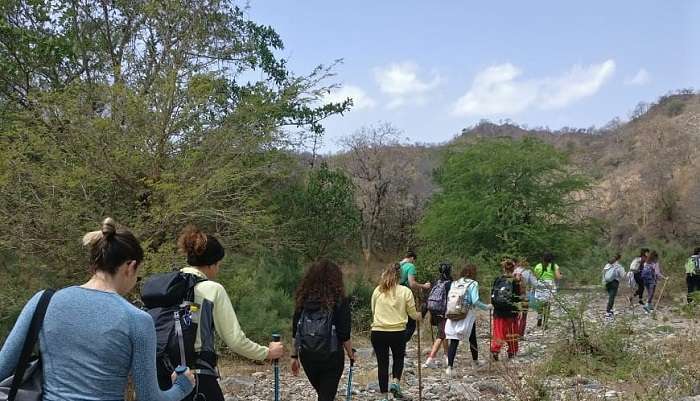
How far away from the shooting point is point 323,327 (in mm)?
5578

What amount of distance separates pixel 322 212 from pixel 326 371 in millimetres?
13570

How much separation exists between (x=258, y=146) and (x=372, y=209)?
923 inches

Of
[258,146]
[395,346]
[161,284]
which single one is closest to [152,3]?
[258,146]

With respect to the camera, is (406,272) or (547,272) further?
(547,272)

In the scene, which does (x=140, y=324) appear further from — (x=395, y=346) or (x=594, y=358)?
(x=594, y=358)

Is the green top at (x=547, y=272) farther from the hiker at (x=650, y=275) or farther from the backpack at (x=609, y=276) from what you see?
the hiker at (x=650, y=275)

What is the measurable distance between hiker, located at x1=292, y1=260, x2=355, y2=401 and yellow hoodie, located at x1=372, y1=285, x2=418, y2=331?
64.5 inches

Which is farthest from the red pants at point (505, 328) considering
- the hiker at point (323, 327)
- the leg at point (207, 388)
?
the leg at point (207, 388)

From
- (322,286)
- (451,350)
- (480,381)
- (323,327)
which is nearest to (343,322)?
(323,327)

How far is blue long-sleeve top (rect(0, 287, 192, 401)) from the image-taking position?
2.60 m

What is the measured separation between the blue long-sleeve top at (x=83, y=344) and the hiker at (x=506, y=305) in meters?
7.54

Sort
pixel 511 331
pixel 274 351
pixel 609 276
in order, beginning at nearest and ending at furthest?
pixel 274 351 → pixel 511 331 → pixel 609 276

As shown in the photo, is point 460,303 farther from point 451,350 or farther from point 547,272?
point 547,272

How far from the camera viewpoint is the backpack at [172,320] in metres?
3.61
